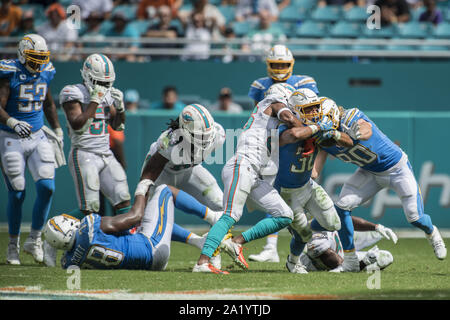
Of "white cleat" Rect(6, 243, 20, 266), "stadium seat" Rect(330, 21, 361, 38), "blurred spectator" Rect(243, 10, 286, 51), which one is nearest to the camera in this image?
"white cleat" Rect(6, 243, 20, 266)

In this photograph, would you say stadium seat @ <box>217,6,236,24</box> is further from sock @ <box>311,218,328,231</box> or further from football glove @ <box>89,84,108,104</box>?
sock @ <box>311,218,328,231</box>

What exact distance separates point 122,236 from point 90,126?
1.72 meters

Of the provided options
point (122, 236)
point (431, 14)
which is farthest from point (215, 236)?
point (431, 14)

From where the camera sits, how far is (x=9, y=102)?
7.09 meters

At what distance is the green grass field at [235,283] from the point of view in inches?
188

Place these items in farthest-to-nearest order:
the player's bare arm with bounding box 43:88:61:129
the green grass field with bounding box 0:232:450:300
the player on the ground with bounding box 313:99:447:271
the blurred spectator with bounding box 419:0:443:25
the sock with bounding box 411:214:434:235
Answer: the blurred spectator with bounding box 419:0:443:25, the player's bare arm with bounding box 43:88:61:129, the sock with bounding box 411:214:434:235, the player on the ground with bounding box 313:99:447:271, the green grass field with bounding box 0:232:450:300

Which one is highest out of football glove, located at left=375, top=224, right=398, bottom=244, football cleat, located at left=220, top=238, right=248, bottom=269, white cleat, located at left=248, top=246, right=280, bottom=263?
football cleat, located at left=220, top=238, right=248, bottom=269

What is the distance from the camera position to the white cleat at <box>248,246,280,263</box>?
24.0 feet

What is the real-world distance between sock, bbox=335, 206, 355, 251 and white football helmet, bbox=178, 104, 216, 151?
4.25ft

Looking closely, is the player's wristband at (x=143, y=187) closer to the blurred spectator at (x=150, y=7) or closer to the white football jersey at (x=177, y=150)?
the white football jersey at (x=177, y=150)

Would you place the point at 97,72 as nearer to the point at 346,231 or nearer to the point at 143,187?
the point at 143,187

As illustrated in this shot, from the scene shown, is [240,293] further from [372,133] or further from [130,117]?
[130,117]

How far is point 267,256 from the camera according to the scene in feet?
24.1

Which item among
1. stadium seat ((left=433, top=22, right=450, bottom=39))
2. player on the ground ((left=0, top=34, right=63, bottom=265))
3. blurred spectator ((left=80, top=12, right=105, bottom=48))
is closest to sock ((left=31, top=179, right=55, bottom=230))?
player on the ground ((left=0, top=34, right=63, bottom=265))
